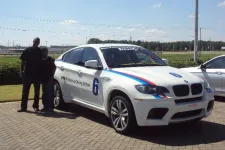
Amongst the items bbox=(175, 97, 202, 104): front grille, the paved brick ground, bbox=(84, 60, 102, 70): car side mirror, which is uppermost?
bbox=(84, 60, 102, 70): car side mirror

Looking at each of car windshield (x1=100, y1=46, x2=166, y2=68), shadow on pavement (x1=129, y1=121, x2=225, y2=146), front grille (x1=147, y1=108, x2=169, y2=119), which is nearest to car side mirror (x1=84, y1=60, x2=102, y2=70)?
car windshield (x1=100, y1=46, x2=166, y2=68)

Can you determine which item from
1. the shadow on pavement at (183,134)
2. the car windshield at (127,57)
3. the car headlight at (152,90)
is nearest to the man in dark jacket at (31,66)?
the car windshield at (127,57)

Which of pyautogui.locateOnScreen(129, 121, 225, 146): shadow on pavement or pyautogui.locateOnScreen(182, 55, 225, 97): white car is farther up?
pyautogui.locateOnScreen(182, 55, 225, 97): white car

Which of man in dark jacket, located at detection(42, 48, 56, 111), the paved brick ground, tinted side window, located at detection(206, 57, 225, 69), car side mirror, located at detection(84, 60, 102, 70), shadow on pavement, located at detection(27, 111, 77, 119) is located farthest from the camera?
tinted side window, located at detection(206, 57, 225, 69)

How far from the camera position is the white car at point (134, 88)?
5910 mm

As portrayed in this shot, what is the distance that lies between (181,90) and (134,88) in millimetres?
826

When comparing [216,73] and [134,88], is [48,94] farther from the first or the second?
[216,73]

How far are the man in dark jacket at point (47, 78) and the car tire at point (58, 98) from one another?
0.43 feet

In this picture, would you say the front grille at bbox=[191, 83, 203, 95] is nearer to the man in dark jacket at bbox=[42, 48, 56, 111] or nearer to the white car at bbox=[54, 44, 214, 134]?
the white car at bbox=[54, 44, 214, 134]

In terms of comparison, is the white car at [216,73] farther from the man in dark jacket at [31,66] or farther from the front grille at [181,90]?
the man in dark jacket at [31,66]

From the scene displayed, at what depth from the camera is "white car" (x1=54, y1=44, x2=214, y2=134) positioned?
19.4 ft

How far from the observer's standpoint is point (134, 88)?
19.7 ft

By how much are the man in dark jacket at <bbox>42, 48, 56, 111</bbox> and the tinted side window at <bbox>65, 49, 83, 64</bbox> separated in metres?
0.41

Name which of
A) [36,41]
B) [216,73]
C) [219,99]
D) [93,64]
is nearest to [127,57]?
[93,64]
